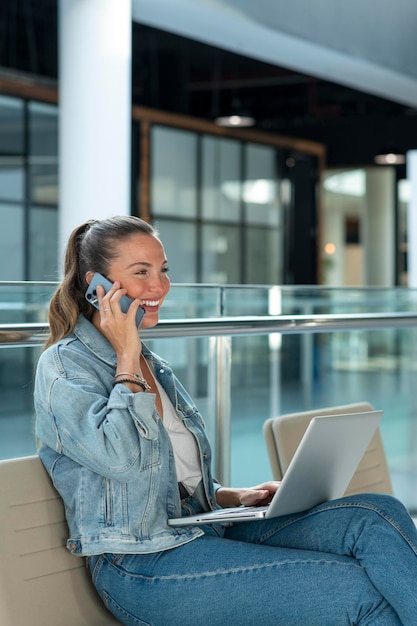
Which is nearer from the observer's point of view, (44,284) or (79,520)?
(79,520)

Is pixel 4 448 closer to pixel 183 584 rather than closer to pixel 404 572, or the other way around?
pixel 183 584

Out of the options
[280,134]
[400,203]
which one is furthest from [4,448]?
[400,203]

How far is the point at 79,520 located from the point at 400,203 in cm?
1682

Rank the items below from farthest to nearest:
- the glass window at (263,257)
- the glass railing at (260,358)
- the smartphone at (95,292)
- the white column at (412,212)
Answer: the glass window at (263,257) → the white column at (412,212) → the glass railing at (260,358) → the smartphone at (95,292)

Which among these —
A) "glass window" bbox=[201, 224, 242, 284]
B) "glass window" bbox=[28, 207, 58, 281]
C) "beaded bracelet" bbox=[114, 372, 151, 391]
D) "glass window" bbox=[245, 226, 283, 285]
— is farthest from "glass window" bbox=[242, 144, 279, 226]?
"beaded bracelet" bbox=[114, 372, 151, 391]

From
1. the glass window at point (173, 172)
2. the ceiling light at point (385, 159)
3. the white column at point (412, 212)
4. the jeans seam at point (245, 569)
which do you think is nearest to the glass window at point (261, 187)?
the glass window at point (173, 172)

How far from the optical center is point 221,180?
14.9 metres

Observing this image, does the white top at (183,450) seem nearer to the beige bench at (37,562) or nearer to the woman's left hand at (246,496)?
the woman's left hand at (246,496)

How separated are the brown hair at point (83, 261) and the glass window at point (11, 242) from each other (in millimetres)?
9082

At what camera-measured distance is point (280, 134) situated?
53.5ft

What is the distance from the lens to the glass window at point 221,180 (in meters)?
14.6

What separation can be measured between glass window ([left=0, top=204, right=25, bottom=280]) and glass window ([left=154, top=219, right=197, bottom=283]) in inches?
99.2

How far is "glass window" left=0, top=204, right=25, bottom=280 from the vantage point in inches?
444

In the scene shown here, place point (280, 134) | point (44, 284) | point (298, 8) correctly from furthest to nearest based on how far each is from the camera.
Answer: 1. point (280, 134)
2. point (298, 8)
3. point (44, 284)
